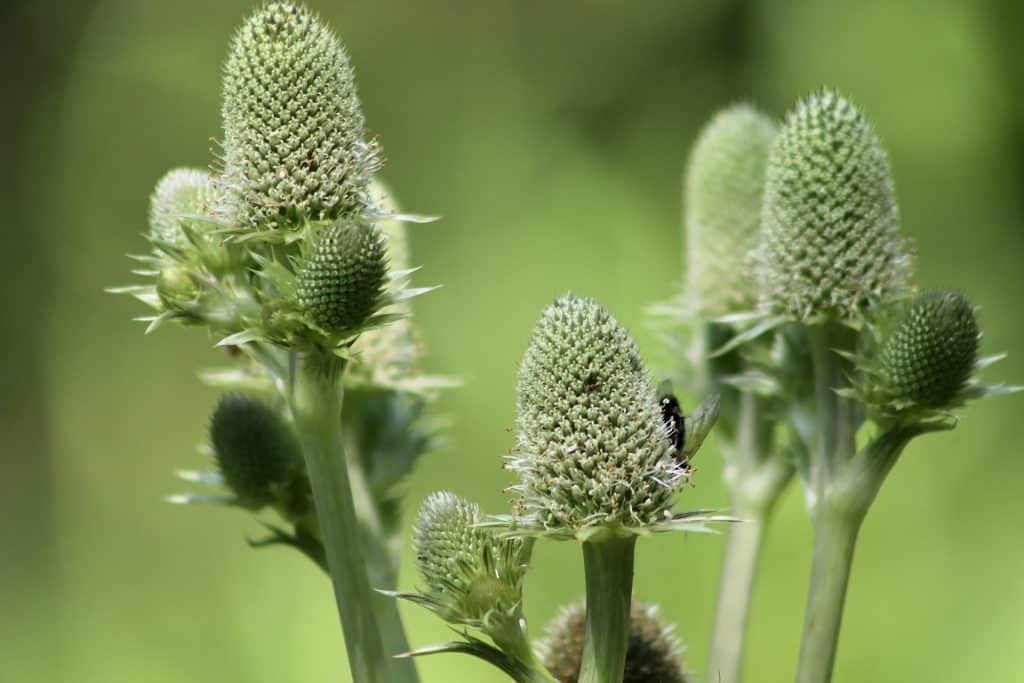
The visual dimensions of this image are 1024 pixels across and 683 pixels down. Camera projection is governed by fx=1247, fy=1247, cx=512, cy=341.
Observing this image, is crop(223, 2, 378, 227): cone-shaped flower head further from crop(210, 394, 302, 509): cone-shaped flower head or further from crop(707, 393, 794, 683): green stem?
crop(707, 393, 794, 683): green stem

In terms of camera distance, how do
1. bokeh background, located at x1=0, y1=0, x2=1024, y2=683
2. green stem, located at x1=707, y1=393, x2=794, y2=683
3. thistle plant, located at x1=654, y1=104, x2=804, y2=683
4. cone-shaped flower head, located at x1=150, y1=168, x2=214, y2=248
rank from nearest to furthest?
cone-shaped flower head, located at x1=150, y1=168, x2=214, y2=248, green stem, located at x1=707, y1=393, x2=794, y2=683, thistle plant, located at x1=654, y1=104, x2=804, y2=683, bokeh background, located at x1=0, y1=0, x2=1024, y2=683

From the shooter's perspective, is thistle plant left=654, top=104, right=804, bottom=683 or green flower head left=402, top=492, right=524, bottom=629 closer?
green flower head left=402, top=492, right=524, bottom=629

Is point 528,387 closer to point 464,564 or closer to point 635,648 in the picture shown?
point 464,564

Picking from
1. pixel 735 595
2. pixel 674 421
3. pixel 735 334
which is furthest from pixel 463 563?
pixel 735 334

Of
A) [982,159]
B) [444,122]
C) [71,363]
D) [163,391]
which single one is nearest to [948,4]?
[982,159]

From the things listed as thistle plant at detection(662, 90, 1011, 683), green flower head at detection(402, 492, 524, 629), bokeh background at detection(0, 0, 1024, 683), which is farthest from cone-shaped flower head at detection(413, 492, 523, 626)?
bokeh background at detection(0, 0, 1024, 683)

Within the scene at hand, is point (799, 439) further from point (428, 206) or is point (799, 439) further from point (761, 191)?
point (428, 206)

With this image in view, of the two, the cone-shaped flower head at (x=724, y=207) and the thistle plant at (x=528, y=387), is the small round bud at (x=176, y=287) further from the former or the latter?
the cone-shaped flower head at (x=724, y=207)
